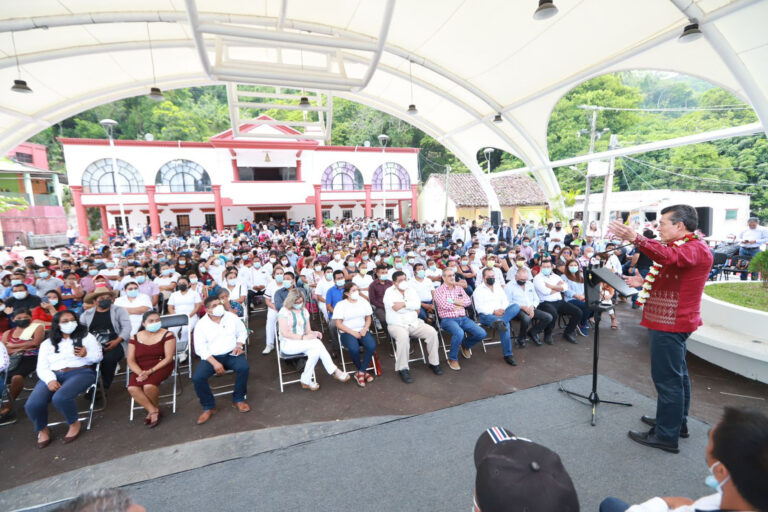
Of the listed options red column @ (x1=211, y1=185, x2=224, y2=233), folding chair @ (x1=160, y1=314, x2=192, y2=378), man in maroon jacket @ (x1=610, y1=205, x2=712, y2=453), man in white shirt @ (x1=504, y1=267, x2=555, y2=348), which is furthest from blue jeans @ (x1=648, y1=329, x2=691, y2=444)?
red column @ (x1=211, y1=185, x2=224, y2=233)

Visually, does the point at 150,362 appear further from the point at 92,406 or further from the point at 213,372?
the point at 213,372

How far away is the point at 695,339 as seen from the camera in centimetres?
453

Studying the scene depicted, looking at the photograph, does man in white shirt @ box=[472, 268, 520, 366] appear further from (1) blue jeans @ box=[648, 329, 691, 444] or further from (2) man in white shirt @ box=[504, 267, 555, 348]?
(1) blue jeans @ box=[648, 329, 691, 444]

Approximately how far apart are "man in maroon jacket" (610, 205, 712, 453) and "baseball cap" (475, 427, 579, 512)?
1936 millimetres

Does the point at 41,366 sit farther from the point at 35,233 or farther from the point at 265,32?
the point at 35,233

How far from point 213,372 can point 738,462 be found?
431 centimetres

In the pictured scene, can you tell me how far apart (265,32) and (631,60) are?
27.0 feet

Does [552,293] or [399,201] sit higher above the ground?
[399,201]

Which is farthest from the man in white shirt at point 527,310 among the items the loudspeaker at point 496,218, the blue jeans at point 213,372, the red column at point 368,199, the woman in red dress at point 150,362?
the red column at point 368,199

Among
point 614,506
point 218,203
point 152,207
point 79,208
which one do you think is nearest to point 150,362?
point 614,506

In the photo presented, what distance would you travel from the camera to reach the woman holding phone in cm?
343

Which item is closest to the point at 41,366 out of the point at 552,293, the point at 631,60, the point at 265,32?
the point at 265,32

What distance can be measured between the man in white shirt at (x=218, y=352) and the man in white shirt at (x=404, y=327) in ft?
6.44

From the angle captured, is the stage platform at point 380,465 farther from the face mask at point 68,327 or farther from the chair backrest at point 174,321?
the chair backrest at point 174,321
